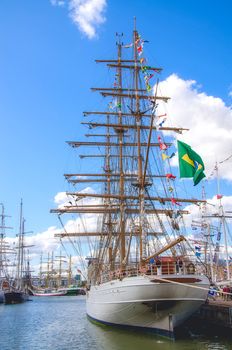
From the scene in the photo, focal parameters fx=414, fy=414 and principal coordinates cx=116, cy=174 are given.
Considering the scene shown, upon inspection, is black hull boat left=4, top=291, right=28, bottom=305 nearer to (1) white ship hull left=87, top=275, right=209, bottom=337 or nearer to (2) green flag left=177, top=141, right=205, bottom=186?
(1) white ship hull left=87, top=275, right=209, bottom=337

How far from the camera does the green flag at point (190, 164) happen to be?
68.9 feet

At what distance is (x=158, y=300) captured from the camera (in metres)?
22.2

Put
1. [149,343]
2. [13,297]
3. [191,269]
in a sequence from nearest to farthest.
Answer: [149,343], [191,269], [13,297]

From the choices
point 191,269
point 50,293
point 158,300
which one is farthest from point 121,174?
point 50,293

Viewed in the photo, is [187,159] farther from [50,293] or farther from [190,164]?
[50,293]

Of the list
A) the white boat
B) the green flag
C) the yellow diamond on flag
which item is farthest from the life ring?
the white boat

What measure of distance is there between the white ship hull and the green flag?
556 cm

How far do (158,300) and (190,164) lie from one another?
24.7 feet

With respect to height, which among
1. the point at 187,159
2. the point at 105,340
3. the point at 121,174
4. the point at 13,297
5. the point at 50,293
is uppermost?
the point at 121,174

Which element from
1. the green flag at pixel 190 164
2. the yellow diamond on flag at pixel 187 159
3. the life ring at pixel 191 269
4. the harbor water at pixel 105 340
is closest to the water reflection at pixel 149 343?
the harbor water at pixel 105 340

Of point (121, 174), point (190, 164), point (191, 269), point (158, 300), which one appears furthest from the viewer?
point (121, 174)

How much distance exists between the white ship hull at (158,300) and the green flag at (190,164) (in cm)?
556

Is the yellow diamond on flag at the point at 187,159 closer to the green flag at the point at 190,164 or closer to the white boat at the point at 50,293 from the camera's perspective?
the green flag at the point at 190,164

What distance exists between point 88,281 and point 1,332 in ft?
52.4
